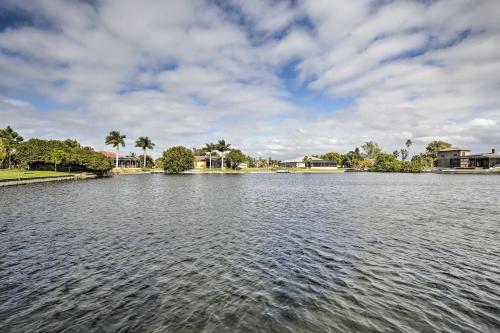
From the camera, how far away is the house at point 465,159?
504 ft

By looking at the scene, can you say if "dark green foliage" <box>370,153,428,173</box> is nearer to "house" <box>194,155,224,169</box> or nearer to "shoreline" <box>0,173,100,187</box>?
"house" <box>194,155,224,169</box>

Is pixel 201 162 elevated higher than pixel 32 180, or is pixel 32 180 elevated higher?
pixel 201 162

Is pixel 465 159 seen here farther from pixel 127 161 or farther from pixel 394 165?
pixel 127 161

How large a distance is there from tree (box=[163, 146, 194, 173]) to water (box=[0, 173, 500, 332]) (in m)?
111

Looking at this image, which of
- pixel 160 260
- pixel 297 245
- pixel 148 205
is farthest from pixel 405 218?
pixel 148 205

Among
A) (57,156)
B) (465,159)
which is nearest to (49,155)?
(57,156)

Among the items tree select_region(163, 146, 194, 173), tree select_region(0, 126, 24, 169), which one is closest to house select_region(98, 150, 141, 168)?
tree select_region(163, 146, 194, 173)

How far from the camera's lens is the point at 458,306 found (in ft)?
35.1

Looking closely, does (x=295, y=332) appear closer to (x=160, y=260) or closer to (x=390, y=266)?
(x=390, y=266)

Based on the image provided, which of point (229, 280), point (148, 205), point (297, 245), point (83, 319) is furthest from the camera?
point (148, 205)

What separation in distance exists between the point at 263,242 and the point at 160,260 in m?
7.24

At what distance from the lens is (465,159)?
6471 inches

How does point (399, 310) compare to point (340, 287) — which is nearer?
point (399, 310)

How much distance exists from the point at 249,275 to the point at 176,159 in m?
128
